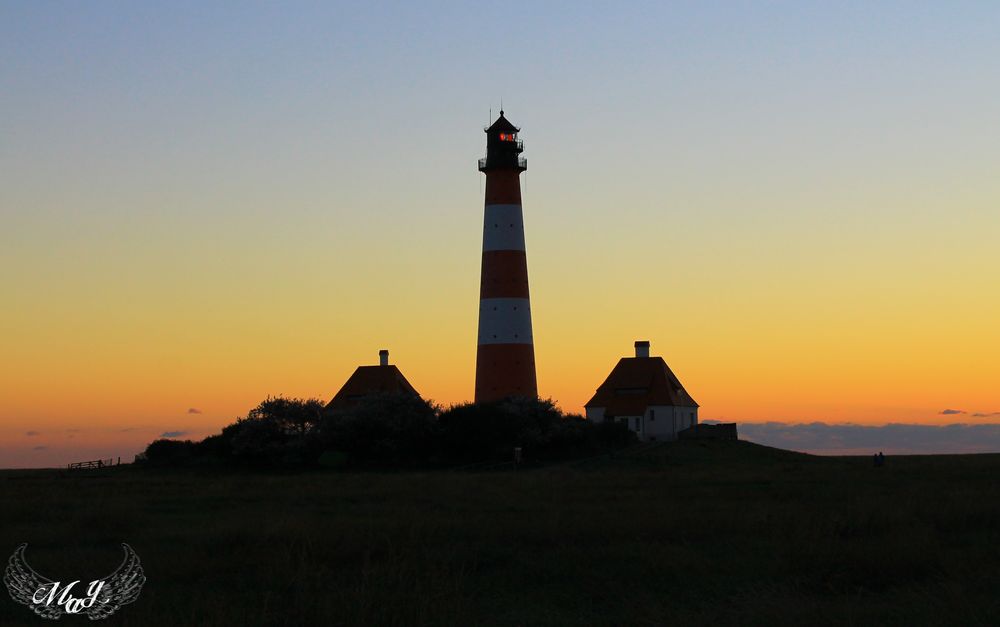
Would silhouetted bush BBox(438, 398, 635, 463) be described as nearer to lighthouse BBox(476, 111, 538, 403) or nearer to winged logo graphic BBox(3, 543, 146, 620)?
lighthouse BBox(476, 111, 538, 403)

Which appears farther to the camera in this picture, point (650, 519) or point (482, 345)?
point (482, 345)

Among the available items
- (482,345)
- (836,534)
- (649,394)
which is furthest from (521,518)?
(649,394)

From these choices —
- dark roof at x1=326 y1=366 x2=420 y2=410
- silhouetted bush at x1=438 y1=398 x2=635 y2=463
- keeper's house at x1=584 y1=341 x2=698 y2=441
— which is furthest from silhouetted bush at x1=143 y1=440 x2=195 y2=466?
keeper's house at x1=584 y1=341 x2=698 y2=441

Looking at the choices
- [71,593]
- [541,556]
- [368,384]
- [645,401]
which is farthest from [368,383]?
[71,593]

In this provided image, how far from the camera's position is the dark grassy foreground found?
13.4 m

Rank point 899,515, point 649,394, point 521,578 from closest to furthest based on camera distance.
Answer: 1. point 521,578
2. point 899,515
3. point 649,394

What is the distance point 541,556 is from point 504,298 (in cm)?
4338

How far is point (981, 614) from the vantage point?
505 inches

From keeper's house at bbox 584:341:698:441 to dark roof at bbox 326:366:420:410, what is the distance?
12301 millimetres

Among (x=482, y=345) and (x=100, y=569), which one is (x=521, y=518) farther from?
(x=482, y=345)

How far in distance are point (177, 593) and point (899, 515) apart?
13.6 m

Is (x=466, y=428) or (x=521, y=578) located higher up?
(x=466, y=428)

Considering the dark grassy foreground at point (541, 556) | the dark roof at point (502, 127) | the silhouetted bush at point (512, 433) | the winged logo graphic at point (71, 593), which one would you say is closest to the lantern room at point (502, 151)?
the dark roof at point (502, 127)

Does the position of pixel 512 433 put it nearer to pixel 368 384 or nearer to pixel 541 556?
pixel 368 384
